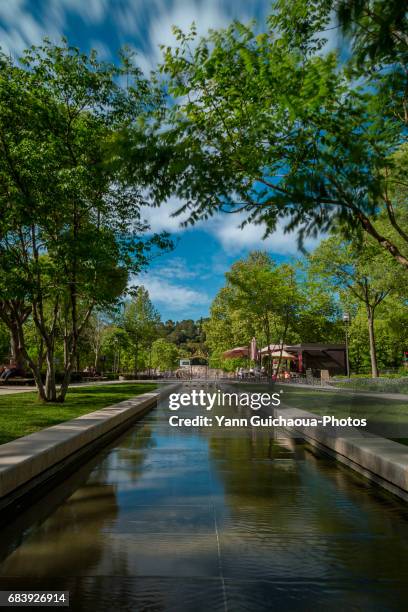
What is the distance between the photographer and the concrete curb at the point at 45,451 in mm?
6988

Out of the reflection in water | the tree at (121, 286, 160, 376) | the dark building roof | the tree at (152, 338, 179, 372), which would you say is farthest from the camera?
the tree at (152, 338, 179, 372)

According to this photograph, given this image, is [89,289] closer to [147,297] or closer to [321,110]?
[321,110]

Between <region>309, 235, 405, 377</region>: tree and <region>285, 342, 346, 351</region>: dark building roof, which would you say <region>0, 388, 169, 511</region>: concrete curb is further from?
<region>285, 342, 346, 351</region>: dark building roof

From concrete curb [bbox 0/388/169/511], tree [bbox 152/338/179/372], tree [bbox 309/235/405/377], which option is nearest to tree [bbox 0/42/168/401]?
concrete curb [bbox 0/388/169/511]

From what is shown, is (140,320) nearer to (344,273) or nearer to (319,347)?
(319,347)

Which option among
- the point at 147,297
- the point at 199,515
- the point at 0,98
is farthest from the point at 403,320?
the point at 199,515

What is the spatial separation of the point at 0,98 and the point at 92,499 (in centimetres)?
1490

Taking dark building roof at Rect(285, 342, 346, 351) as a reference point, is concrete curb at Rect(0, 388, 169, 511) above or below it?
below

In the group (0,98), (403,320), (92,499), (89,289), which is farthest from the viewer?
(403,320)

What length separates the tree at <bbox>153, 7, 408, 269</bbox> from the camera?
6504 mm

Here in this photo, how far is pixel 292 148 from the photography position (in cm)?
898

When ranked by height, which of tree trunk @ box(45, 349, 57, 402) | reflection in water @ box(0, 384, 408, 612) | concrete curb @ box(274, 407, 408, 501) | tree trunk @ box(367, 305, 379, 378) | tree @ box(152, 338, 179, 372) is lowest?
reflection in water @ box(0, 384, 408, 612)

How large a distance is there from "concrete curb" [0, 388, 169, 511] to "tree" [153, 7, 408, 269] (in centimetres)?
403

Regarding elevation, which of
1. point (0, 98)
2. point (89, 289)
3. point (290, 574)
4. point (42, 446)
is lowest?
point (290, 574)
